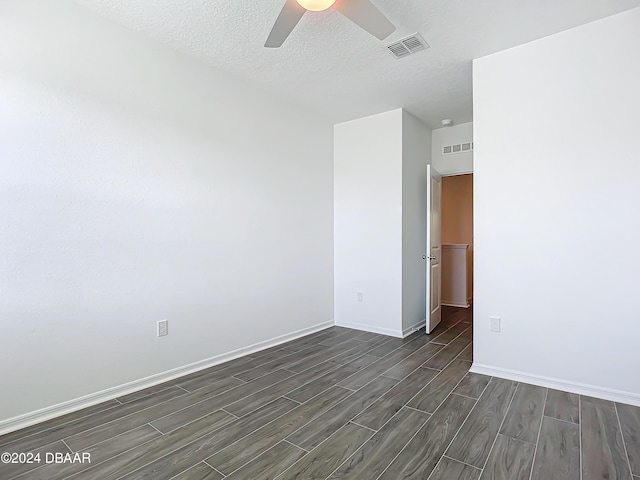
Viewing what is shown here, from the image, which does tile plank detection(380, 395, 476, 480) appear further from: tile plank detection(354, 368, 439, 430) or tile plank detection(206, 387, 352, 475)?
tile plank detection(206, 387, 352, 475)

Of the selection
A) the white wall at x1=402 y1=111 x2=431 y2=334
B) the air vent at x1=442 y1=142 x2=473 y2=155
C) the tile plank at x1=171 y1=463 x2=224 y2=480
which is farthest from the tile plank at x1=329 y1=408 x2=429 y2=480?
the air vent at x1=442 y1=142 x2=473 y2=155

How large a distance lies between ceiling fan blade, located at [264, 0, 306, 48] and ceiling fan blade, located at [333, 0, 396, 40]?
0.71ft

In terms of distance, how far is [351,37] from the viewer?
2701 mm

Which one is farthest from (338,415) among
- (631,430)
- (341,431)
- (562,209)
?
(562,209)

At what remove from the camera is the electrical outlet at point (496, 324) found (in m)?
2.96

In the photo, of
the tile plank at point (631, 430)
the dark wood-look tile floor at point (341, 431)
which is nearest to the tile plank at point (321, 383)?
the dark wood-look tile floor at point (341, 431)

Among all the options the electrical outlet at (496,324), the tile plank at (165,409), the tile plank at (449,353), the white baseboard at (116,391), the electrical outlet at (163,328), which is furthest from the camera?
the tile plank at (449,353)

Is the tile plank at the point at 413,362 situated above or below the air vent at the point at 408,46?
below

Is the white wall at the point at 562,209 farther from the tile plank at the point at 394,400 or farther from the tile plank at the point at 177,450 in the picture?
the tile plank at the point at 177,450

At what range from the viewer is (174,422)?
2211 millimetres

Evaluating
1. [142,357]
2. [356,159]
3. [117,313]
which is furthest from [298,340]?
[356,159]

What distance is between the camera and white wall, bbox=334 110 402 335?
4.19 metres

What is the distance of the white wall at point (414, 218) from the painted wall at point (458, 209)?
7.29ft

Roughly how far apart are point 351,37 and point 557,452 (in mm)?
3057
